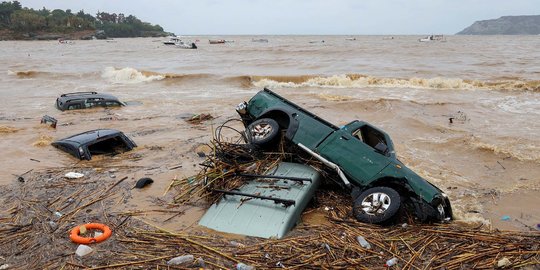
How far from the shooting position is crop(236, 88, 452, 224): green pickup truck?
5.20 metres

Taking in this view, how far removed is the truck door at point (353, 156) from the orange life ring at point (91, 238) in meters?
3.04

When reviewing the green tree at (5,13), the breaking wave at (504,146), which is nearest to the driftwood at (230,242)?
the breaking wave at (504,146)

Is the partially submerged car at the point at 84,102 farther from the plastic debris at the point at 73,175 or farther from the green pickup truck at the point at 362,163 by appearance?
the green pickup truck at the point at 362,163

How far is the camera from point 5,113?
14633 millimetres

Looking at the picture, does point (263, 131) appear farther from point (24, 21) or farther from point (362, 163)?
point (24, 21)

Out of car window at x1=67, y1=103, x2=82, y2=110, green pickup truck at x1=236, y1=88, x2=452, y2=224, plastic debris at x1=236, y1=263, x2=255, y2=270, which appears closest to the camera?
plastic debris at x1=236, y1=263, x2=255, y2=270

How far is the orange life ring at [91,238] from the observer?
454 cm

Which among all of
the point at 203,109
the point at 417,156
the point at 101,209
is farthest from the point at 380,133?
the point at 203,109

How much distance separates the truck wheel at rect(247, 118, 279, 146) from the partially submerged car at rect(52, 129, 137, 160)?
11.3ft

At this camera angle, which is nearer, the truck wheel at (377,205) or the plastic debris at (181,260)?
the plastic debris at (181,260)

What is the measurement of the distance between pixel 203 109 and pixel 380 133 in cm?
994

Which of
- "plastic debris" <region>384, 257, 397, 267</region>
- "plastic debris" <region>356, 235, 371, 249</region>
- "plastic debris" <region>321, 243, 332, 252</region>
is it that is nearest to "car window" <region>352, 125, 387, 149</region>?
"plastic debris" <region>356, 235, 371, 249</region>

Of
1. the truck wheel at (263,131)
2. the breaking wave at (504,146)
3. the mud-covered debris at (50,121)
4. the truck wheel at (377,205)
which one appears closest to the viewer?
the truck wheel at (377,205)

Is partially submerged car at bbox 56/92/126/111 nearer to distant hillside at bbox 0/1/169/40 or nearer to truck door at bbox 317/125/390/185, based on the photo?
truck door at bbox 317/125/390/185
